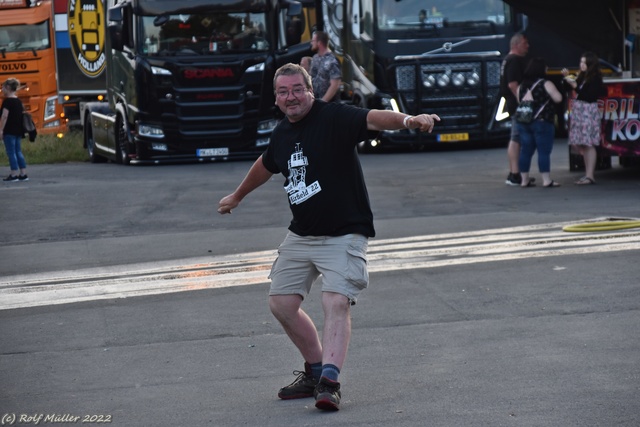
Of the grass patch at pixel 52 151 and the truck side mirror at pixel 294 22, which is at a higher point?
the truck side mirror at pixel 294 22

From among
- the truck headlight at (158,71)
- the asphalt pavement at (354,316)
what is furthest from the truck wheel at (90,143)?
the asphalt pavement at (354,316)

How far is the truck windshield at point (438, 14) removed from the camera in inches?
917

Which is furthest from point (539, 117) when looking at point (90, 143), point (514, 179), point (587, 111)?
point (90, 143)

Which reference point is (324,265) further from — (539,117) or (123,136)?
(123,136)

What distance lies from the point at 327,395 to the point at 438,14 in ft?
58.2

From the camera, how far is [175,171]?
69.8ft

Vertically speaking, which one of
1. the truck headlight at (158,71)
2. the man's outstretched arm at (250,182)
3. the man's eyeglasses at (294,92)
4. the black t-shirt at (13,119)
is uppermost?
the man's eyeglasses at (294,92)

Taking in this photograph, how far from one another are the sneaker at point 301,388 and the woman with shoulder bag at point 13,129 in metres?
14.0

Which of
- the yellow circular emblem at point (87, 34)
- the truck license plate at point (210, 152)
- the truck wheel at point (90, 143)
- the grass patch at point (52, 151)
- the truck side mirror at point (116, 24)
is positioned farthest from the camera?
the yellow circular emblem at point (87, 34)

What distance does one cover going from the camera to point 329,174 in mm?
6680

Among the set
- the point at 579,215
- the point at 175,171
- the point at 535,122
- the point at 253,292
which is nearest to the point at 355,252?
the point at 253,292

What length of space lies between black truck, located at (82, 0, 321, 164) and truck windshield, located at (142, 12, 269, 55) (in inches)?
0.7

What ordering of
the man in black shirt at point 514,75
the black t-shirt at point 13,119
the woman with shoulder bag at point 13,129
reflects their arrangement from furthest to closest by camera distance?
the black t-shirt at point 13,119
the woman with shoulder bag at point 13,129
the man in black shirt at point 514,75

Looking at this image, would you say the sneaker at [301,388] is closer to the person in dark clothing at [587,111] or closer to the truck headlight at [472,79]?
the person in dark clothing at [587,111]
